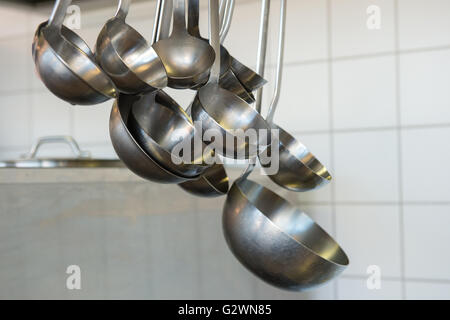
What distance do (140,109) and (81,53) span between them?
0.07 meters

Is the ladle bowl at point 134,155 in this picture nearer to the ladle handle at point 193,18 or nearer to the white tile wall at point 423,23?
the ladle handle at point 193,18

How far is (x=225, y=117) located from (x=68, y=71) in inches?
5.1

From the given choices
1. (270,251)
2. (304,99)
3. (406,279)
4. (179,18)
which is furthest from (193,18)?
(406,279)

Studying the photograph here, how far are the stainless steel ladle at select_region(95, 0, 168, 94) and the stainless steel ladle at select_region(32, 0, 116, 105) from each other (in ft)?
0.03

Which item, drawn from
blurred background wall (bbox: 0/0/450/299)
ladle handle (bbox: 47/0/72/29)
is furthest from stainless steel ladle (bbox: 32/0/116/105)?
blurred background wall (bbox: 0/0/450/299)

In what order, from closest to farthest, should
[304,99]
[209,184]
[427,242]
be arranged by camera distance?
[209,184], [427,242], [304,99]

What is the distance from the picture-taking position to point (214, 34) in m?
0.46

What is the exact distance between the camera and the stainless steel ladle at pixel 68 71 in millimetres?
392

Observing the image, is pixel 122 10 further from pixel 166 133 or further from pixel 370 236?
pixel 370 236

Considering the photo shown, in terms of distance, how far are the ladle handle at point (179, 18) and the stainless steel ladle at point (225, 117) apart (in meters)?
0.06

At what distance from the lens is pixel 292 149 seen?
0.61 m

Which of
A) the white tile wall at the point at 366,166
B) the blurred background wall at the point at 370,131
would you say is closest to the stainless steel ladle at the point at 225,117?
the blurred background wall at the point at 370,131
